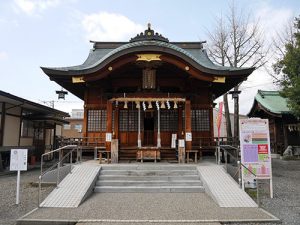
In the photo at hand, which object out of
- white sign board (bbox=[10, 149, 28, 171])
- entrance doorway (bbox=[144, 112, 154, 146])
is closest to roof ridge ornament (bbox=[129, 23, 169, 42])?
entrance doorway (bbox=[144, 112, 154, 146])

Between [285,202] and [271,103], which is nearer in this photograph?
[285,202]

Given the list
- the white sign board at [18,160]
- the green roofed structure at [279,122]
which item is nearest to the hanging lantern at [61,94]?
the white sign board at [18,160]

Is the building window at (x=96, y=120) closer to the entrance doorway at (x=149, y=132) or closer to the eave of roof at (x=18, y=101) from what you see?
the entrance doorway at (x=149, y=132)

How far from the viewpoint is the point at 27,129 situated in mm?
17297

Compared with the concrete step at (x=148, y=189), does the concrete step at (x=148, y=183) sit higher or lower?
higher

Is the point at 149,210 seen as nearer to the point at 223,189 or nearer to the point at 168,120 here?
the point at 223,189

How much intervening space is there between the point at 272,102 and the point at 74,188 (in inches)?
821

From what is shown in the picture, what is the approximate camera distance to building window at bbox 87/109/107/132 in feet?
41.6

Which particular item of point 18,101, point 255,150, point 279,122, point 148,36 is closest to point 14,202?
point 255,150

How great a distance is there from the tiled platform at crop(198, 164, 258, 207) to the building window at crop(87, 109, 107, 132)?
5.98m

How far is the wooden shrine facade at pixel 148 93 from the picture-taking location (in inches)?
422

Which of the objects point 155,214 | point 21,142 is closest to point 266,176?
point 155,214

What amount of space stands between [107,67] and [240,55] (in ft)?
52.3

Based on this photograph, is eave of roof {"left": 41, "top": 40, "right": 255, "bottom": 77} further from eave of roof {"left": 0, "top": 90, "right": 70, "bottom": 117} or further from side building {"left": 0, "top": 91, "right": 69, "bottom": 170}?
side building {"left": 0, "top": 91, "right": 69, "bottom": 170}
